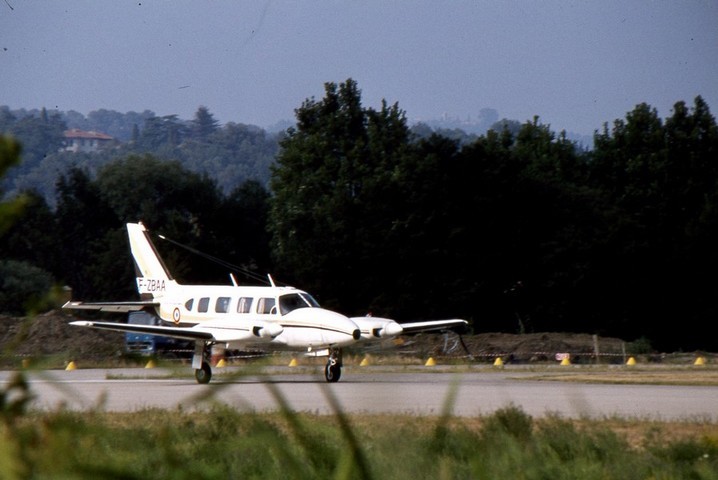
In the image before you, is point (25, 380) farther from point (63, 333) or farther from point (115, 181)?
point (115, 181)

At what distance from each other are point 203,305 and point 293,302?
2.43 m

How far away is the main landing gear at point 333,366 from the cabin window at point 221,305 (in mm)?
2956

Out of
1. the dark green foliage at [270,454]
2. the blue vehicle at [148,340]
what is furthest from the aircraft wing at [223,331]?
the blue vehicle at [148,340]

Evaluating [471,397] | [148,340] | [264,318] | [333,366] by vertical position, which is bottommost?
[471,397]

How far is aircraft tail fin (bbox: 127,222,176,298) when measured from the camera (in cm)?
2848

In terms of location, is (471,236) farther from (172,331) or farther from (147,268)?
(172,331)

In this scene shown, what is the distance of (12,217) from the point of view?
1567 mm

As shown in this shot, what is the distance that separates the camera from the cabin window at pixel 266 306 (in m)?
25.1

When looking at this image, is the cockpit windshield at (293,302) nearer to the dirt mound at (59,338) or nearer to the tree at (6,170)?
the dirt mound at (59,338)

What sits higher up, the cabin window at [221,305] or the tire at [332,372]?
the cabin window at [221,305]

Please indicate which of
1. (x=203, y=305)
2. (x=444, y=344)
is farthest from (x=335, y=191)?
(x=203, y=305)

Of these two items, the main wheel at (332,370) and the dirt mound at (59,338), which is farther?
the dirt mound at (59,338)

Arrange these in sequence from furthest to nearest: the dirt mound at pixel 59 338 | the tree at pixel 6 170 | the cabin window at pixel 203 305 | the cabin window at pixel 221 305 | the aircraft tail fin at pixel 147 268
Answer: the dirt mound at pixel 59 338 → the aircraft tail fin at pixel 147 268 → the cabin window at pixel 203 305 → the cabin window at pixel 221 305 → the tree at pixel 6 170

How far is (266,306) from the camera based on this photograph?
25188mm
